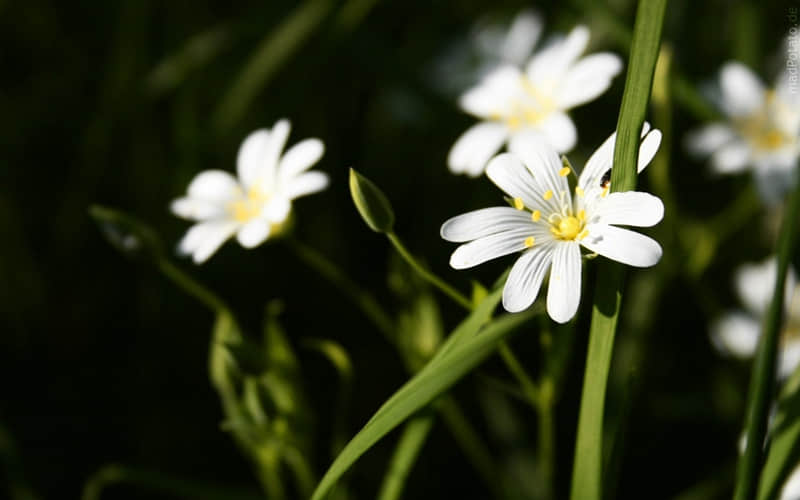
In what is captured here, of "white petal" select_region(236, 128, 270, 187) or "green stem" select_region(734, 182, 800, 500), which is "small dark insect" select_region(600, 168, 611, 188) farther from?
"white petal" select_region(236, 128, 270, 187)

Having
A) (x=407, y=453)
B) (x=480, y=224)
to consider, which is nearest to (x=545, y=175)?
(x=480, y=224)

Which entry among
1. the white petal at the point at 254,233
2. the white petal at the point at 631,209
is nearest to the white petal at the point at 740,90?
the white petal at the point at 631,209

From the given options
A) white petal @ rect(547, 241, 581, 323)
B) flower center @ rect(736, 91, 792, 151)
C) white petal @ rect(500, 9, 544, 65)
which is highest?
white petal @ rect(500, 9, 544, 65)

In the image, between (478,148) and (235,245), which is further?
(235,245)

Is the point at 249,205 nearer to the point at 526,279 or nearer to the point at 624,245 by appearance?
the point at 526,279

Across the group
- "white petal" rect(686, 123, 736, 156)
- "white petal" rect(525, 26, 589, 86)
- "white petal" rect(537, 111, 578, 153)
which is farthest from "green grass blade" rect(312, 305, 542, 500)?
"white petal" rect(686, 123, 736, 156)
